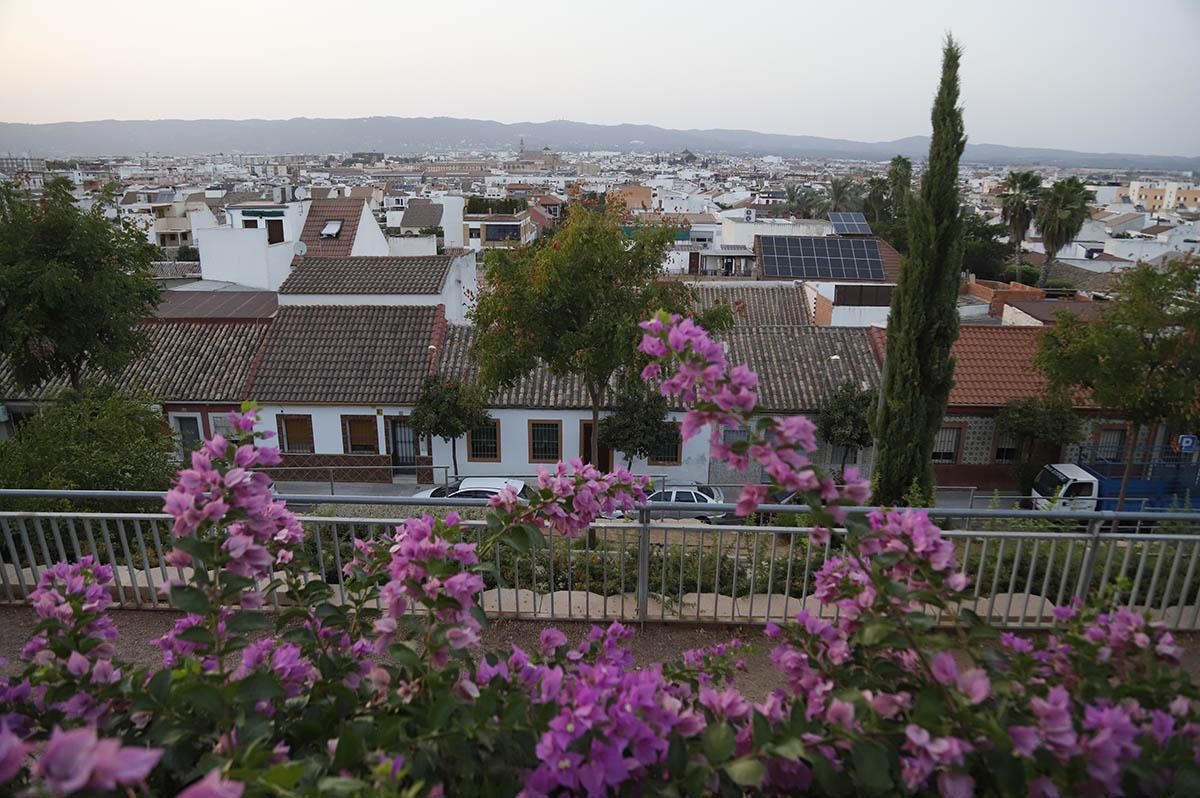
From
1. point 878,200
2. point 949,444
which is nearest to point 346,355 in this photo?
point 949,444

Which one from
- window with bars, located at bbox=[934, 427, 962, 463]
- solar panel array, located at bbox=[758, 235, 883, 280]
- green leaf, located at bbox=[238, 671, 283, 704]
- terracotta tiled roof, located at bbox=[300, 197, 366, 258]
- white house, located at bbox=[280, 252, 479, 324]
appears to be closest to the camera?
green leaf, located at bbox=[238, 671, 283, 704]

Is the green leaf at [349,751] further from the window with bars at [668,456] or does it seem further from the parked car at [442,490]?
the window with bars at [668,456]

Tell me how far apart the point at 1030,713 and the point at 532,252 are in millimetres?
12245

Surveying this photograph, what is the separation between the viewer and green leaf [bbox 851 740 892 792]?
1.77 metres

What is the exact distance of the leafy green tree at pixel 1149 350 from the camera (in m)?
13.8

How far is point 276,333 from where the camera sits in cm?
2069

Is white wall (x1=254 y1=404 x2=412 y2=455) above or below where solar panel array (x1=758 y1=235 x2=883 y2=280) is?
below

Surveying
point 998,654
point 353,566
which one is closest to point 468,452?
point 353,566

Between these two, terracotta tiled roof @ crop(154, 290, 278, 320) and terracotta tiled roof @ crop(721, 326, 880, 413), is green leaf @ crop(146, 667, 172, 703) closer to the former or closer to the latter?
terracotta tiled roof @ crop(721, 326, 880, 413)

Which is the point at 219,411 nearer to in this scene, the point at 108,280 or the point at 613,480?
the point at 108,280

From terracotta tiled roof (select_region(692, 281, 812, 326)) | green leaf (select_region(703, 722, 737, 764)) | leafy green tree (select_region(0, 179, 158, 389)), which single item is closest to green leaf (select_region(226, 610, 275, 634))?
green leaf (select_region(703, 722, 737, 764))

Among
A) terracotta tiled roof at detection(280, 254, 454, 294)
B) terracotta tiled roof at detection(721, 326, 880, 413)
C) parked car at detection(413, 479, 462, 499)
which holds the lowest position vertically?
parked car at detection(413, 479, 462, 499)

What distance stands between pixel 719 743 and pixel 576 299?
11.1 meters

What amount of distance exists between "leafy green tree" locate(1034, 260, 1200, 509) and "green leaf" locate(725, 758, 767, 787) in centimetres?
1520
